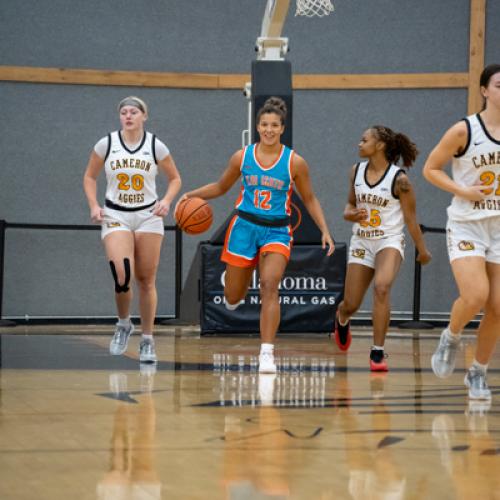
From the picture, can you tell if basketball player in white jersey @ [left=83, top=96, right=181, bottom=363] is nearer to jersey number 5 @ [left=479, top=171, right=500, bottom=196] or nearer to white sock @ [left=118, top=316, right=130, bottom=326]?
white sock @ [left=118, top=316, right=130, bottom=326]

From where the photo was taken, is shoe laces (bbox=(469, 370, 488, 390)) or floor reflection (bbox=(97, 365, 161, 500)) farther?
shoe laces (bbox=(469, 370, 488, 390))

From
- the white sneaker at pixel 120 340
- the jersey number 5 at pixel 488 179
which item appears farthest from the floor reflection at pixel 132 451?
the jersey number 5 at pixel 488 179

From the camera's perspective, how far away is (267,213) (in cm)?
676

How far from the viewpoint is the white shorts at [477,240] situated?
5.25m

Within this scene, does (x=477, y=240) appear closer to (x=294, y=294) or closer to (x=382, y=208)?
(x=382, y=208)

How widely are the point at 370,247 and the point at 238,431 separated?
3276 mm

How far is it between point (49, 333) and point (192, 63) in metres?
4.58

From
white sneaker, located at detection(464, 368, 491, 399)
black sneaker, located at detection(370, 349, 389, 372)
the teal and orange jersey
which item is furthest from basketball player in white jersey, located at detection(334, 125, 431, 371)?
white sneaker, located at detection(464, 368, 491, 399)

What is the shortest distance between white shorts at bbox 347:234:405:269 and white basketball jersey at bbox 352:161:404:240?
35 mm

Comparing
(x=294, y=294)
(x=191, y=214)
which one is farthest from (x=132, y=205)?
(x=294, y=294)

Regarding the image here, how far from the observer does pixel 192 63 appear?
44.0ft

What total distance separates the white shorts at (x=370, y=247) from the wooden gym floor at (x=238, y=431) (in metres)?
0.75

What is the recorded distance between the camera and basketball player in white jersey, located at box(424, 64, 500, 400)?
17.1 feet

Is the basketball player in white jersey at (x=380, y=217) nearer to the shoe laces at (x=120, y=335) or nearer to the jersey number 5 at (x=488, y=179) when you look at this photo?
the shoe laces at (x=120, y=335)
